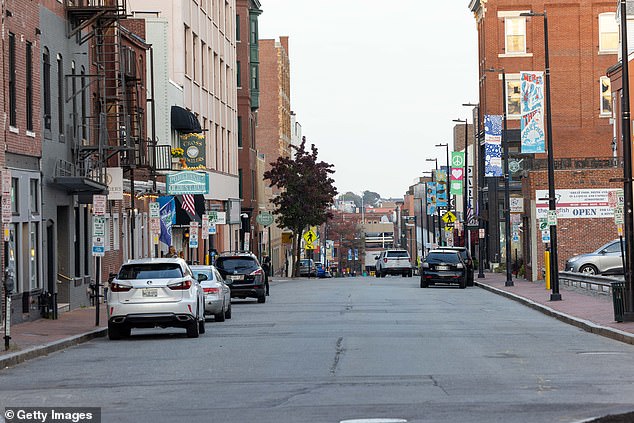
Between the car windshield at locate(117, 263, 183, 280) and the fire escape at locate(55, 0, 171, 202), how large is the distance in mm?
8550

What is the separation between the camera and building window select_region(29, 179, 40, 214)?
3250cm

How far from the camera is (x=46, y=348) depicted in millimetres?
23062

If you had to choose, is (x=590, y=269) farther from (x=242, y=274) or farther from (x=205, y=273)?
(x=205, y=273)

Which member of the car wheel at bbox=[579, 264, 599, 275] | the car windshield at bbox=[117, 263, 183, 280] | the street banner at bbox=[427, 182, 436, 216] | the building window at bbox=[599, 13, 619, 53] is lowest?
the car wheel at bbox=[579, 264, 599, 275]

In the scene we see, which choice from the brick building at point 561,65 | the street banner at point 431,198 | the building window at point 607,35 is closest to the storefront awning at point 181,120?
the brick building at point 561,65

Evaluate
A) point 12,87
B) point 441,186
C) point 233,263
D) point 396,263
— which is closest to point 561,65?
point 396,263

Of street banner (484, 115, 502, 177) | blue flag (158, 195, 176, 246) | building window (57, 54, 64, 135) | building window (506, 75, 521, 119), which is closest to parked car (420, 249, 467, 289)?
blue flag (158, 195, 176, 246)

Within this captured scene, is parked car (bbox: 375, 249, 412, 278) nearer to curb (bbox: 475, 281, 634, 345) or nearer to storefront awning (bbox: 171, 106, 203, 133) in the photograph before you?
storefront awning (bbox: 171, 106, 203, 133)

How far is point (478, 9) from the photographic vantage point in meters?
89.0

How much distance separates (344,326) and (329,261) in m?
144

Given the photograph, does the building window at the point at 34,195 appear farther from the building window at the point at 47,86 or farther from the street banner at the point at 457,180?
the street banner at the point at 457,180

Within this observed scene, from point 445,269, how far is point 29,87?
1051 inches

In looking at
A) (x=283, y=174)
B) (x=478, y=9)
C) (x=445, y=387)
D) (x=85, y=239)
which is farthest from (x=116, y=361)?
(x=478, y=9)

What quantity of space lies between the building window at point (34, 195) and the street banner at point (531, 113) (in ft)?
71.5
